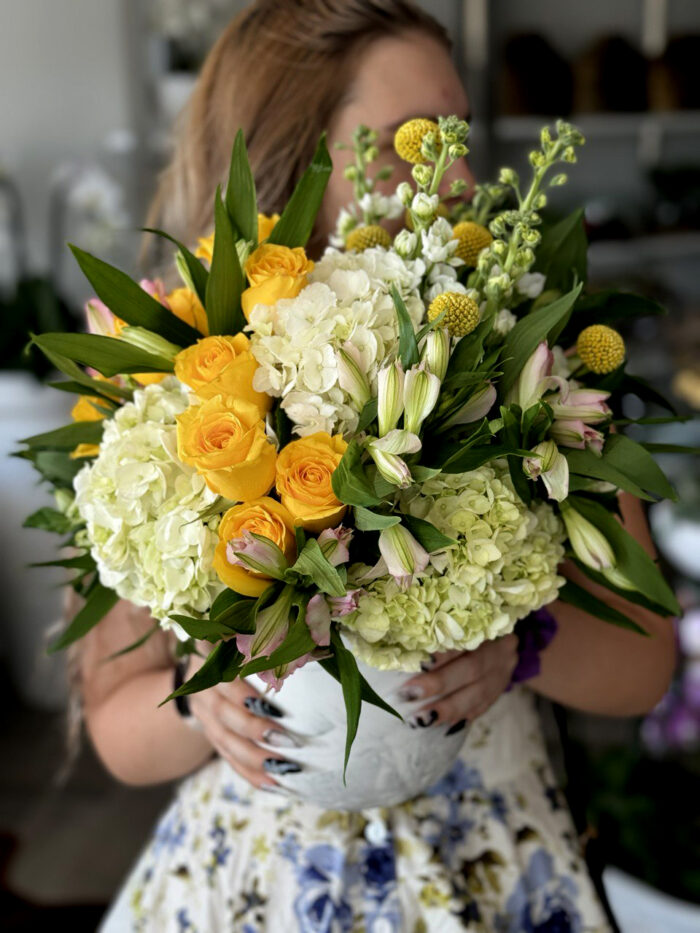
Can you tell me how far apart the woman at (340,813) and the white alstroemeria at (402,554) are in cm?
31

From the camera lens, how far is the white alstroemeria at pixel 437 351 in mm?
531

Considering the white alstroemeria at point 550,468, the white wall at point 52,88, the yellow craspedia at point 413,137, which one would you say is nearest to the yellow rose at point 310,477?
the white alstroemeria at point 550,468

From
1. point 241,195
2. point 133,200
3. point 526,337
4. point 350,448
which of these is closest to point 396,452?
point 350,448

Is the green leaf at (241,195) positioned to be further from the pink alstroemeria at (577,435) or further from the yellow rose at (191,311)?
the pink alstroemeria at (577,435)

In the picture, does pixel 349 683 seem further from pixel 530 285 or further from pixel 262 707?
pixel 530 285

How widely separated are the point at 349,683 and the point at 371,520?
0.34 ft

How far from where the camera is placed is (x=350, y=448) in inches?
20.8

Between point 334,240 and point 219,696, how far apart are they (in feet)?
1.24

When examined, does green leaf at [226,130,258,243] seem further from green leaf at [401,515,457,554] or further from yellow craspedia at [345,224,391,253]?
green leaf at [401,515,457,554]

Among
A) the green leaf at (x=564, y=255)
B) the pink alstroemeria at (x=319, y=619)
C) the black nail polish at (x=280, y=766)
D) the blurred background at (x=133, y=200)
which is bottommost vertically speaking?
the blurred background at (x=133, y=200)

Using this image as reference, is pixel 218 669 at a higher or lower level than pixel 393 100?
lower

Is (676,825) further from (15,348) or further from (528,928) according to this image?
(15,348)

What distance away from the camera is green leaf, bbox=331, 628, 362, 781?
1.79 feet

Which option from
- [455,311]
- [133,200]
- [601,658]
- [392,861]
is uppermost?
[455,311]
